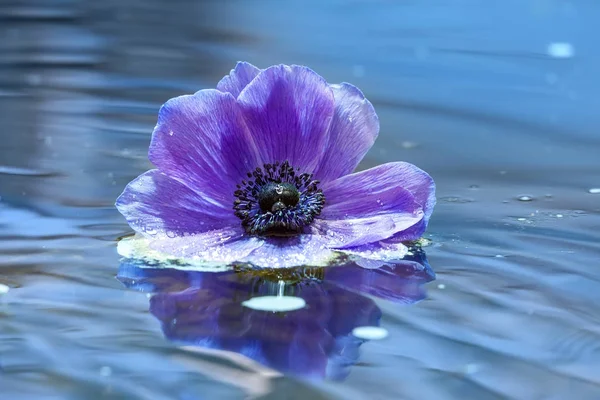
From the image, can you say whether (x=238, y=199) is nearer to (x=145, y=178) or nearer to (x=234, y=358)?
(x=145, y=178)

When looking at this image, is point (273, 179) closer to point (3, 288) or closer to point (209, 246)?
point (209, 246)

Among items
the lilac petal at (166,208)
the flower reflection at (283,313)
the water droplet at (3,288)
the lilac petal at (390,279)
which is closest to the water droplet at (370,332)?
the flower reflection at (283,313)

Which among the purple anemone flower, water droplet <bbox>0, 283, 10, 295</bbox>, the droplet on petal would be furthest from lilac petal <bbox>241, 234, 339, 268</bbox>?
water droplet <bbox>0, 283, 10, 295</bbox>

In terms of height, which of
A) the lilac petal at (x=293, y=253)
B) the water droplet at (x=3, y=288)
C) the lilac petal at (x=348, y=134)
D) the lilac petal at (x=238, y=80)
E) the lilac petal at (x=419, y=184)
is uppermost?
the lilac petal at (x=238, y=80)

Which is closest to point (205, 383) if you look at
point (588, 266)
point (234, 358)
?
point (234, 358)

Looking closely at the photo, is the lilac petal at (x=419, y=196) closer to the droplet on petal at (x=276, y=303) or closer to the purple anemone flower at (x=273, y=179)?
the purple anemone flower at (x=273, y=179)

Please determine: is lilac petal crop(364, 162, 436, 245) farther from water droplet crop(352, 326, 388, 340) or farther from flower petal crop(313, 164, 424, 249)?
→ water droplet crop(352, 326, 388, 340)
